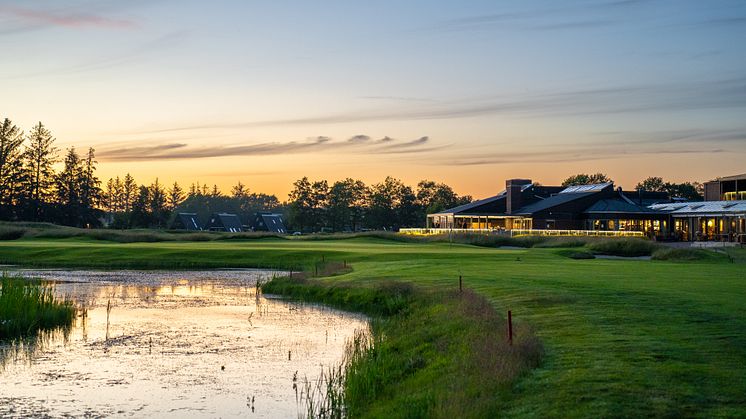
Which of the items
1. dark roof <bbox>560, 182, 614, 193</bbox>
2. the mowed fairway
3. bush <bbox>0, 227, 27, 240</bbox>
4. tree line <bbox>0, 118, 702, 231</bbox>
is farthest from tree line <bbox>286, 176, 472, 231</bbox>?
the mowed fairway

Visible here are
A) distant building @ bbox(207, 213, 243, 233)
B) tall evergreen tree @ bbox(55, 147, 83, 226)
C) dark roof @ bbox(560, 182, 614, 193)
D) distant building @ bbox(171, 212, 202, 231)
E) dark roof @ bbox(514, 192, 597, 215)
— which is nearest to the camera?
dark roof @ bbox(514, 192, 597, 215)

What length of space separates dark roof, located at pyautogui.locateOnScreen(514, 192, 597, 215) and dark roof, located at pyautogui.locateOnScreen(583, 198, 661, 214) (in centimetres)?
212

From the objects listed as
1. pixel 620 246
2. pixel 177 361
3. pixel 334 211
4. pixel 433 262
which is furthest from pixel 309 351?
pixel 334 211

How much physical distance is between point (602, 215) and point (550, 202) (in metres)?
7.96

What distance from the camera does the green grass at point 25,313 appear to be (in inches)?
994

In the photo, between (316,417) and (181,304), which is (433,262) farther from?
(316,417)

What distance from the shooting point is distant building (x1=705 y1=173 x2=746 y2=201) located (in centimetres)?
10544

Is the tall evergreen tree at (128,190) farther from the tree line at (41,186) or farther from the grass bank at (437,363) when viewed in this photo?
the grass bank at (437,363)

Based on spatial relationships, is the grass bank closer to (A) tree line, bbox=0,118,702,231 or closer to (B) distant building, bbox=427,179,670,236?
(B) distant building, bbox=427,179,670,236

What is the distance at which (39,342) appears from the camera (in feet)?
79.4

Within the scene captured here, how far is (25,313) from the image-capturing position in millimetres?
26188

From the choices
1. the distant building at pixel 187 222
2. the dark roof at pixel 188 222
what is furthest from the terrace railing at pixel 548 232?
the distant building at pixel 187 222

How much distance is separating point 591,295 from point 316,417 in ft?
40.2

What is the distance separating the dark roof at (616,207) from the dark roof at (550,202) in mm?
2122
